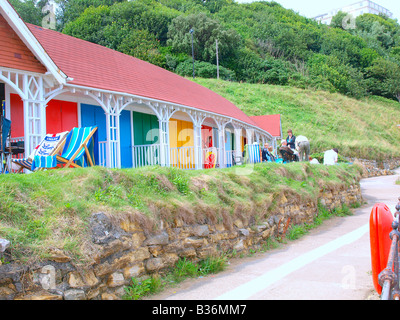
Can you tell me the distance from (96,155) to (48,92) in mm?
2337

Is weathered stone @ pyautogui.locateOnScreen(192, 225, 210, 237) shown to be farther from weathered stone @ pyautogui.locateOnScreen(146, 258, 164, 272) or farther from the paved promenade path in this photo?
weathered stone @ pyautogui.locateOnScreen(146, 258, 164, 272)

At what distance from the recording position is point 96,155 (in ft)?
27.9

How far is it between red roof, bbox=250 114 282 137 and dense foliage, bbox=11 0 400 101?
68.6 feet

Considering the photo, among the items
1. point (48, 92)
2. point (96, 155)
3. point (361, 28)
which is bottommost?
point (96, 155)

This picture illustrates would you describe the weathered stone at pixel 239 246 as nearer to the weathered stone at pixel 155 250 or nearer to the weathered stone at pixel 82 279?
the weathered stone at pixel 155 250

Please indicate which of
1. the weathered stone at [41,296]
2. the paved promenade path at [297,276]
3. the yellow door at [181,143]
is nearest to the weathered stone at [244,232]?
the paved promenade path at [297,276]

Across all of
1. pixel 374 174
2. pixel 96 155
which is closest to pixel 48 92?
pixel 96 155

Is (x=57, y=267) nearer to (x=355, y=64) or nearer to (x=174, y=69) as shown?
(x=174, y=69)

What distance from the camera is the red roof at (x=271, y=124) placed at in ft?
93.8

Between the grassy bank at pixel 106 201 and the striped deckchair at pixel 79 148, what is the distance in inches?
58.9

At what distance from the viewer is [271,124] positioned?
29.5m

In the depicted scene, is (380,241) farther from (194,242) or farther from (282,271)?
(194,242)

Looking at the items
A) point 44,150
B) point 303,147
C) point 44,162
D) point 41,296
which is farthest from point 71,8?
point 41,296

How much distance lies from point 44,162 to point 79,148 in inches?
34.6
